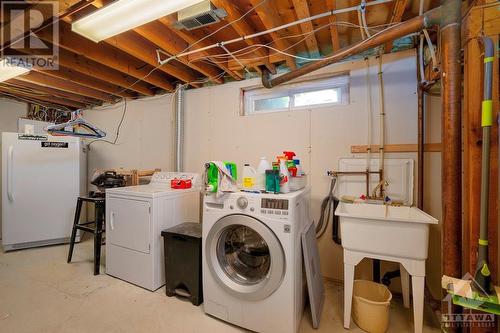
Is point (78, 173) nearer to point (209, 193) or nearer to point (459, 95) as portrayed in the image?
point (209, 193)

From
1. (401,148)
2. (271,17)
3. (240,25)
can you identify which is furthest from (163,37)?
(401,148)

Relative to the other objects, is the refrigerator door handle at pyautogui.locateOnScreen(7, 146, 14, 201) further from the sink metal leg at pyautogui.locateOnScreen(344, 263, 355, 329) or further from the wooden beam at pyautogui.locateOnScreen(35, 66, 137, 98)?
the sink metal leg at pyautogui.locateOnScreen(344, 263, 355, 329)

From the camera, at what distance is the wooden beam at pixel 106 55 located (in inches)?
75.7

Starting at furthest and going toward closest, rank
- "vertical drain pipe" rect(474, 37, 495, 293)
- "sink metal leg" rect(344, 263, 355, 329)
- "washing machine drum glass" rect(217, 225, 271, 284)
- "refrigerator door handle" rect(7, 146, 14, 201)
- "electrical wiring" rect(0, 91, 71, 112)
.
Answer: "electrical wiring" rect(0, 91, 71, 112) < "refrigerator door handle" rect(7, 146, 14, 201) < "washing machine drum glass" rect(217, 225, 271, 284) < "sink metal leg" rect(344, 263, 355, 329) < "vertical drain pipe" rect(474, 37, 495, 293)

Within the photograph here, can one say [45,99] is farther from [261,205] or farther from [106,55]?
[261,205]

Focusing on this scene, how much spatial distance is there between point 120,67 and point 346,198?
8.94 ft

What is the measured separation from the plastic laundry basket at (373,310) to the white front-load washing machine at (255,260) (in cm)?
41

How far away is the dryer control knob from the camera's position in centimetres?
155

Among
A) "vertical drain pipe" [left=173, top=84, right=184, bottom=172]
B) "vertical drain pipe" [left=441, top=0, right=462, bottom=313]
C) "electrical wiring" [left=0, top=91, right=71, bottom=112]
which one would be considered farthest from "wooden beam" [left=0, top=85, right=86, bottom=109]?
"vertical drain pipe" [left=441, top=0, right=462, bottom=313]

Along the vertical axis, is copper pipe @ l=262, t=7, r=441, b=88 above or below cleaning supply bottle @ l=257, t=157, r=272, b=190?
above

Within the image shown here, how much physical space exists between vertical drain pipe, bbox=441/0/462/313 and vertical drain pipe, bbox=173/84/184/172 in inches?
104

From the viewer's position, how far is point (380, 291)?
172 cm

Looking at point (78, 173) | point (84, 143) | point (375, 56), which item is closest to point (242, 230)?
point (375, 56)

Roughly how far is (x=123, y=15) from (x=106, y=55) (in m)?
1.03
